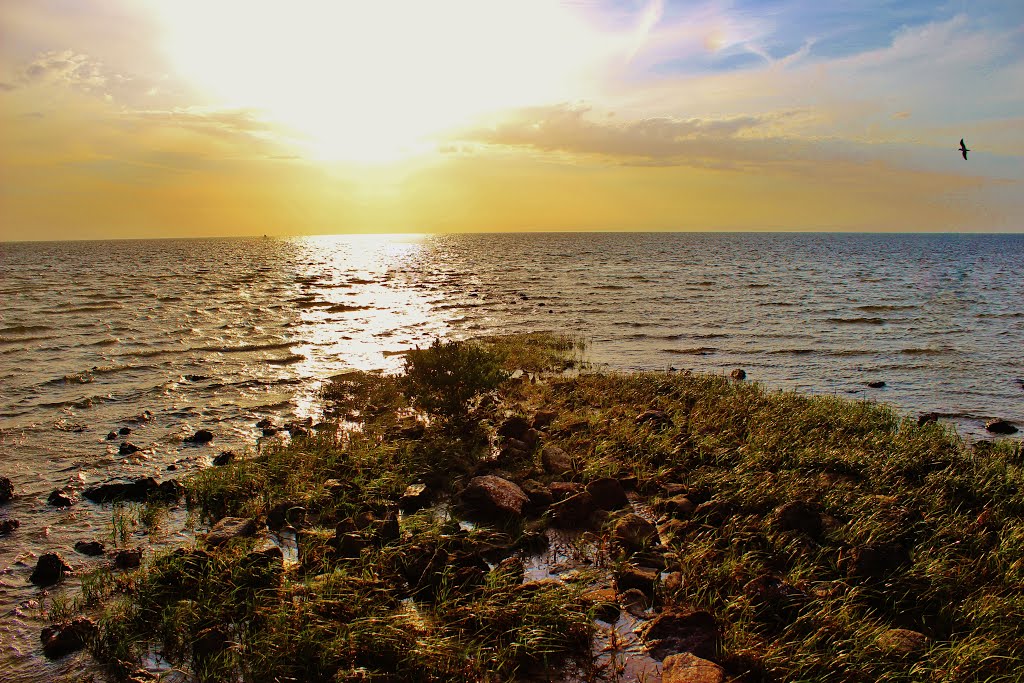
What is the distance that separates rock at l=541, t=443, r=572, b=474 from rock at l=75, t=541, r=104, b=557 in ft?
22.6

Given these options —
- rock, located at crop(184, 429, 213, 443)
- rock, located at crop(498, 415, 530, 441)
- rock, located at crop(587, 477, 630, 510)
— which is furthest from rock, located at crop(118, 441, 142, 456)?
rock, located at crop(587, 477, 630, 510)

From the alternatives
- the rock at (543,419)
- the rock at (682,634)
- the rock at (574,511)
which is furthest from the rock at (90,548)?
the rock at (543,419)

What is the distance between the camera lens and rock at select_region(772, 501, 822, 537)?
811 centimetres

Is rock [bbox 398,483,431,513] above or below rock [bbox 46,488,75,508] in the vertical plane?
above

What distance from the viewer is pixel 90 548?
26.9 feet

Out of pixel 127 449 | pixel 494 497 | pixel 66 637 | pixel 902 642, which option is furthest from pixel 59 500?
pixel 902 642

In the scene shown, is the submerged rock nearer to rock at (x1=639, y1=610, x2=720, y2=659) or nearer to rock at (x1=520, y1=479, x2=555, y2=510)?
rock at (x1=520, y1=479, x2=555, y2=510)

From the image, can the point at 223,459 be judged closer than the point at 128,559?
→ No

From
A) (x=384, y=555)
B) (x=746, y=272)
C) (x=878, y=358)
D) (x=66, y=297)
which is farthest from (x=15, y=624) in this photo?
(x=746, y=272)

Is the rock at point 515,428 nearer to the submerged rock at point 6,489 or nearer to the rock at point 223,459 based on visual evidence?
the rock at point 223,459

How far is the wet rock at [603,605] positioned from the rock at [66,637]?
5.31 m

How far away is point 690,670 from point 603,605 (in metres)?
1.32

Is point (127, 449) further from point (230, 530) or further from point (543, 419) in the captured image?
point (543, 419)

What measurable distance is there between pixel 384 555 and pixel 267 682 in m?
2.09
